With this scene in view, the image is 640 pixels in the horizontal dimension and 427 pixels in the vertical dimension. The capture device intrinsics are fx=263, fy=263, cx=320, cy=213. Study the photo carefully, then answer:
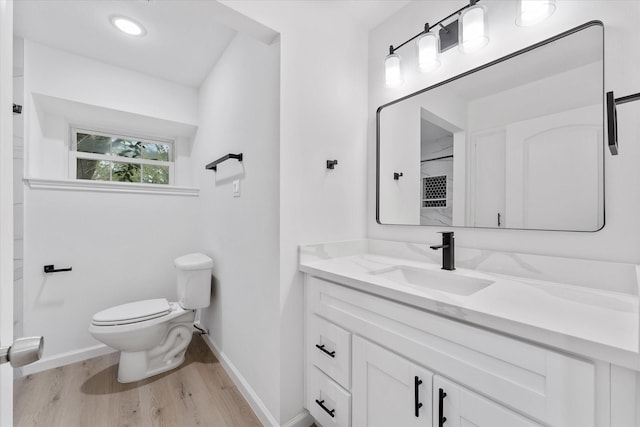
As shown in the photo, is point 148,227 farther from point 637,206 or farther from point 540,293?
point 637,206

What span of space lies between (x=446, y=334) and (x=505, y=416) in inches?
8.6

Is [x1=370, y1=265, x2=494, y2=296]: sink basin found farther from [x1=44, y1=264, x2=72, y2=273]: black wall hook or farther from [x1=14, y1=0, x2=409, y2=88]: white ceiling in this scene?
[x1=44, y1=264, x2=72, y2=273]: black wall hook

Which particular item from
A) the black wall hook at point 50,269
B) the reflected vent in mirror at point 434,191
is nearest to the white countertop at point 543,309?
the reflected vent in mirror at point 434,191

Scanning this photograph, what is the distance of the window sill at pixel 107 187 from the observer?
1873 millimetres

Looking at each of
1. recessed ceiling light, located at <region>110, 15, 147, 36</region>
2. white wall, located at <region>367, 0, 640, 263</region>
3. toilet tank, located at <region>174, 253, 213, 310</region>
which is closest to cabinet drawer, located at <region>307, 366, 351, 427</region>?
white wall, located at <region>367, 0, 640, 263</region>

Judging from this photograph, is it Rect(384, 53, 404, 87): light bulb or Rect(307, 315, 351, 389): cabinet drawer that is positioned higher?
Rect(384, 53, 404, 87): light bulb

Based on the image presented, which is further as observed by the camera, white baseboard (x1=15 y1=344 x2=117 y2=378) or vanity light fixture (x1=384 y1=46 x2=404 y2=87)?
white baseboard (x1=15 y1=344 x2=117 y2=378)

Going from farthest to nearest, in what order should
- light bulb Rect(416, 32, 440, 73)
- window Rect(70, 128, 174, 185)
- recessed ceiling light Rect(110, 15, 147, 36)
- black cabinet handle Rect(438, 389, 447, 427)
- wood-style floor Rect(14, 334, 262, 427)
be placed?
window Rect(70, 128, 174, 185) → recessed ceiling light Rect(110, 15, 147, 36) → wood-style floor Rect(14, 334, 262, 427) → light bulb Rect(416, 32, 440, 73) → black cabinet handle Rect(438, 389, 447, 427)

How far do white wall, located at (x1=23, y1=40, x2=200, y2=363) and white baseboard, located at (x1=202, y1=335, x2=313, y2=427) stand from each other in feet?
3.20

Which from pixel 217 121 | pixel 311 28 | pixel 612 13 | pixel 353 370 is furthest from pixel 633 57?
pixel 217 121

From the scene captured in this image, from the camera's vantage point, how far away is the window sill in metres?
1.87

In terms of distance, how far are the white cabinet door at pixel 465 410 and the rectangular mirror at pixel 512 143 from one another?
0.72 m

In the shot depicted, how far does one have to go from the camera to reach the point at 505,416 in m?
0.68

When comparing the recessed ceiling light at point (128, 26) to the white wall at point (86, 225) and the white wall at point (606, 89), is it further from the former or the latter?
the white wall at point (606, 89)
